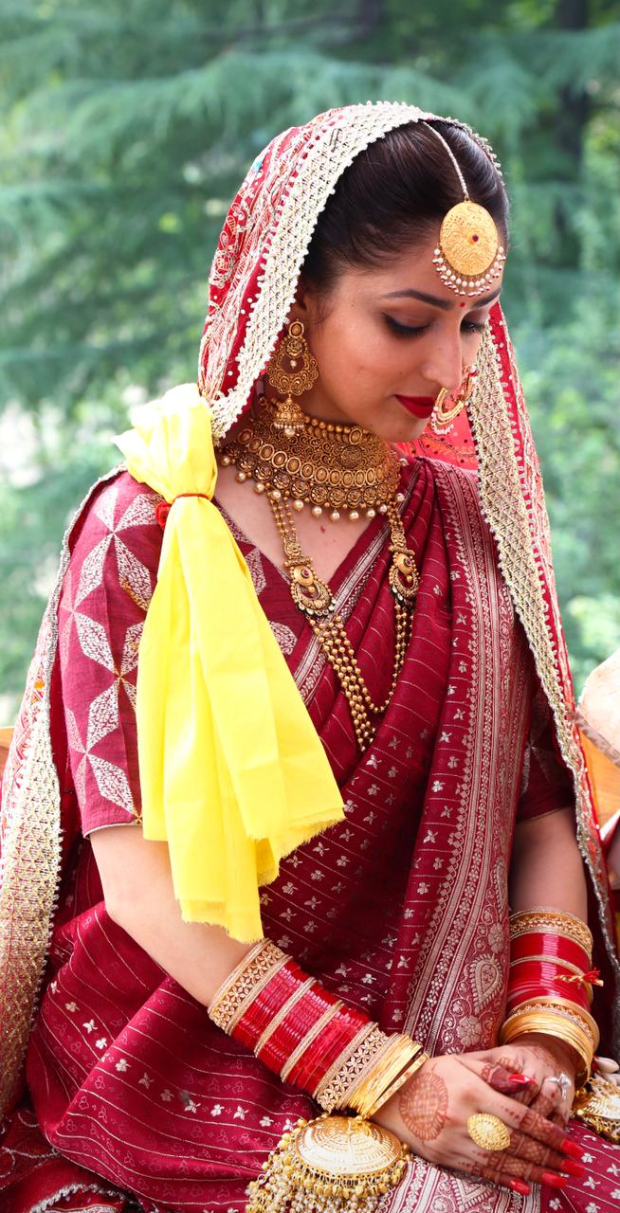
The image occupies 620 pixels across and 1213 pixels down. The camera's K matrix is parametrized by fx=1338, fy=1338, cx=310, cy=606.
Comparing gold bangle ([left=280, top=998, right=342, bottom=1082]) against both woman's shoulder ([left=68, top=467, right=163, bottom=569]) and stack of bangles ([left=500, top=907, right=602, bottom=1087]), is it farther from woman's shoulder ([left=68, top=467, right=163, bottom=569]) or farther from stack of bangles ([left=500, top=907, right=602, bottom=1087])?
woman's shoulder ([left=68, top=467, right=163, bottom=569])

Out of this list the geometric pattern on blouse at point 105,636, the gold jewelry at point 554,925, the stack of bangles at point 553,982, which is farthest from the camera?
the gold jewelry at point 554,925

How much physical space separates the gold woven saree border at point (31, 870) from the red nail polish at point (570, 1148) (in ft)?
2.17

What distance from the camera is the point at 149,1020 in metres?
1.54

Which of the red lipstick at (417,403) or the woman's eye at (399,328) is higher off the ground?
the woman's eye at (399,328)

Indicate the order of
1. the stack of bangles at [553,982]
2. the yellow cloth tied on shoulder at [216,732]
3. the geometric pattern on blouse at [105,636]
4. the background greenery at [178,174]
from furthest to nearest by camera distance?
the background greenery at [178,174], the stack of bangles at [553,982], the geometric pattern on blouse at [105,636], the yellow cloth tied on shoulder at [216,732]

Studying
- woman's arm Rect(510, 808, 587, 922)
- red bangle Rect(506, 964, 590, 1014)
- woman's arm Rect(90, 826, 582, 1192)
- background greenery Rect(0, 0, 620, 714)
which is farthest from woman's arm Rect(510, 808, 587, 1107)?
background greenery Rect(0, 0, 620, 714)

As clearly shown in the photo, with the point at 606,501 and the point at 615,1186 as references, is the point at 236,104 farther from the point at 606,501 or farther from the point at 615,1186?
the point at 615,1186

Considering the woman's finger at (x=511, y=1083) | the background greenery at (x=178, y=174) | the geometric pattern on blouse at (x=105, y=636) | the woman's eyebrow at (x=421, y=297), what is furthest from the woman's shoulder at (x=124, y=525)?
the background greenery at (x=178, y=174)

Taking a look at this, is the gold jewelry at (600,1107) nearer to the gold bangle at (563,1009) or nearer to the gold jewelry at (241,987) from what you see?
the gold bangle at (563,1009)

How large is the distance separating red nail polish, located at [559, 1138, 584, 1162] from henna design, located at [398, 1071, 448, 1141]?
0.14 meters

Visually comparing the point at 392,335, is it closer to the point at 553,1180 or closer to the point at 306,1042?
the point at 306,1042

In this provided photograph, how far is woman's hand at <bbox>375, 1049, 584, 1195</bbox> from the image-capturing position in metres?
1.45

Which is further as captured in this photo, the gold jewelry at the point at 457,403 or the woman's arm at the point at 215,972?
the gold jewelry at the point at 457,403

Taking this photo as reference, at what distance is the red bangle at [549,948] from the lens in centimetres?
170
